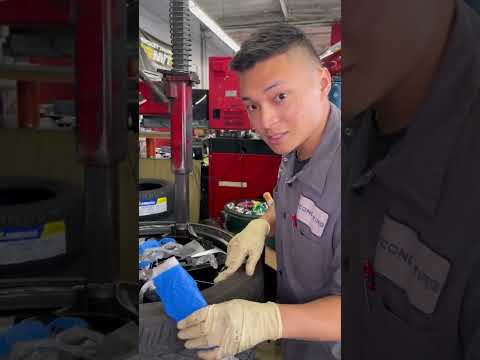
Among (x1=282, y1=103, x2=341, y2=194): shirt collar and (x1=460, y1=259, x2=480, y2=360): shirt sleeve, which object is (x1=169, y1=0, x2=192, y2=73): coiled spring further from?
(x1=460, y1=259, x2=480, y2=360): shirt sleeve

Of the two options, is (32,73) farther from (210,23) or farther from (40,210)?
(210,23)

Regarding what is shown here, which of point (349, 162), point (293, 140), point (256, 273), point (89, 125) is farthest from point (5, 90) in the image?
point (256, 273)

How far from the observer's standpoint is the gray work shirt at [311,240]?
27 centimetres

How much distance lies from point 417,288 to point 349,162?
6 centimetres

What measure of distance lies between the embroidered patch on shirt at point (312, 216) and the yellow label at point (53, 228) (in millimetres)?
198

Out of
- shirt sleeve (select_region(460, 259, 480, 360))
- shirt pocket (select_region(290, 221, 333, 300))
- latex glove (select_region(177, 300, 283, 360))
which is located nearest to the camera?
shirt sleeve (select_region(460, 259, 480, 360))

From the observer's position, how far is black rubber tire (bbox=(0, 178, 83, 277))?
157 mm

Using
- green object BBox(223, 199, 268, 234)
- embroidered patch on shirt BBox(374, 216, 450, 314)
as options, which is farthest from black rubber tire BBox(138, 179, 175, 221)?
green object BBox(223, 199, 268, 234)

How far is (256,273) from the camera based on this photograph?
49 cm

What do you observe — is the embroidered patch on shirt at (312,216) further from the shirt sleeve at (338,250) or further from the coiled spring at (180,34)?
the coiled spring at (180,34)

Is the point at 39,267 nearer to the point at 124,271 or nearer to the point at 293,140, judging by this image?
the point at 124,271

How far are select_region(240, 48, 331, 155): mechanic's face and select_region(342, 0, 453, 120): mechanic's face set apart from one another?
0.16 meters

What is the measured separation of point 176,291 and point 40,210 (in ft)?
0.32

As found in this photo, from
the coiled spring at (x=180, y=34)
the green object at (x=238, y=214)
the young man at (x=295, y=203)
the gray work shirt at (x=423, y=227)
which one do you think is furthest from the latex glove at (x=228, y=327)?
the green object at (x=238, y=214)
